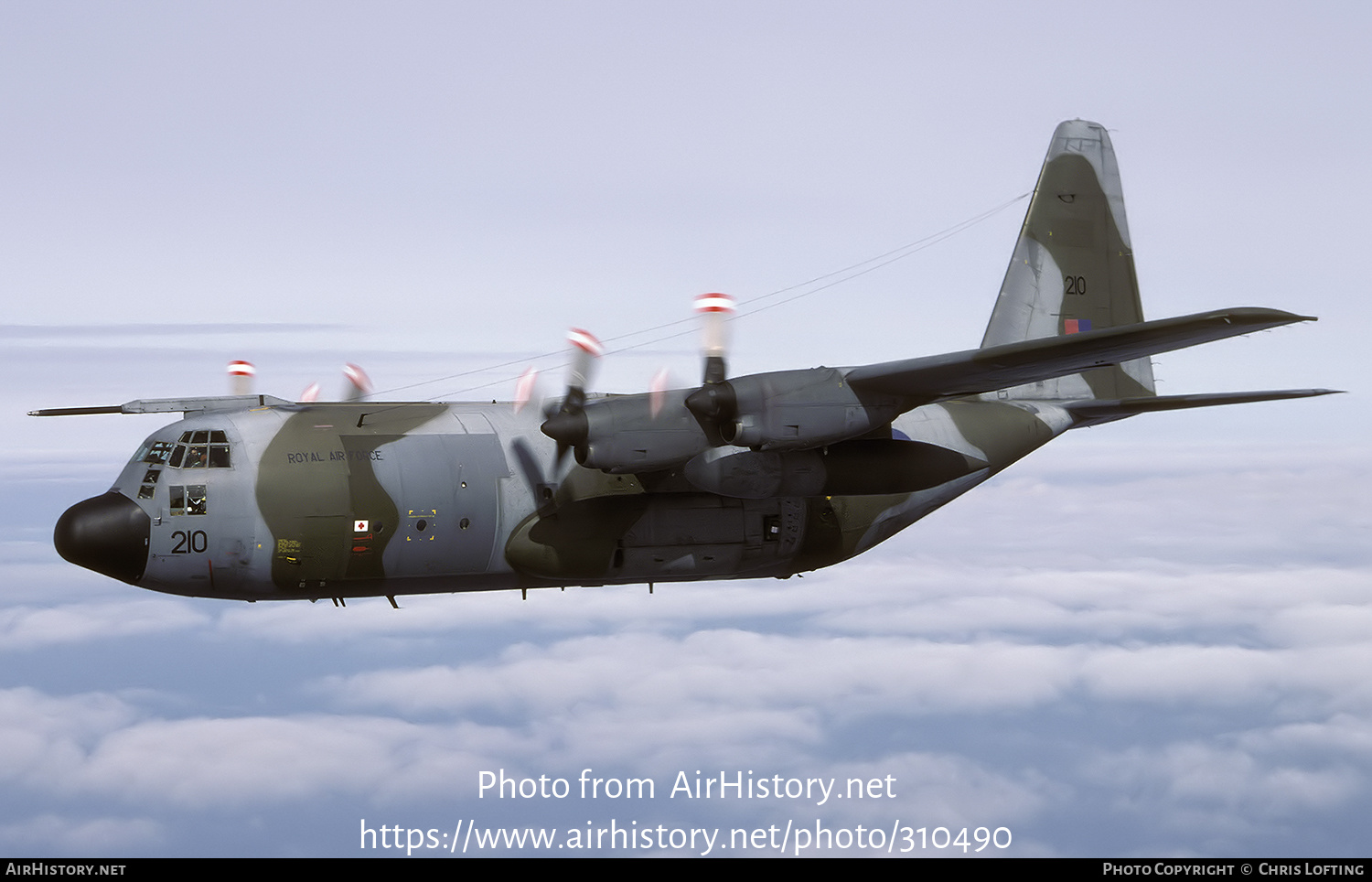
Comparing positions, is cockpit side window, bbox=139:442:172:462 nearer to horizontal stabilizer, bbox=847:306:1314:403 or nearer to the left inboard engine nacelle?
the left inboard engine nacelle

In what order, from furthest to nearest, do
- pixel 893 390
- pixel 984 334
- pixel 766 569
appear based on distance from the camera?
pixel 984 334
pixel 766 569
pixel 893 390

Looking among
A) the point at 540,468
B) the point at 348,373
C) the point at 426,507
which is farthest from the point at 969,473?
the point at 348,373

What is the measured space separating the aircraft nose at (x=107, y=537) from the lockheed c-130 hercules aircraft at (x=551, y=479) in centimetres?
3

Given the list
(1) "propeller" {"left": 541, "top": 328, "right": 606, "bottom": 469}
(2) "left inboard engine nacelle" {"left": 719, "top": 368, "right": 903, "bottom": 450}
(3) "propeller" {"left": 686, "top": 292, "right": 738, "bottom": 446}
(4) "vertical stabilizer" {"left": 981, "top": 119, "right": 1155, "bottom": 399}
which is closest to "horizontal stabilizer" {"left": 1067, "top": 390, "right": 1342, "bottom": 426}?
(4) "vertical stabilizer" {"left": 981, "top": 119, "right": 1155, "bottom": 399}

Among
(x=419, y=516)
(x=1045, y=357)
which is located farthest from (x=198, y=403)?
(x=1045, y=357)

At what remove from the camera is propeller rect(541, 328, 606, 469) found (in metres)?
17.4

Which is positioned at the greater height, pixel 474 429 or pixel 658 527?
pixel 474 429

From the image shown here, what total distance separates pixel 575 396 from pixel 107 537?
252 inches

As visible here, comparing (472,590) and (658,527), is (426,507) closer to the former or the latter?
(472,590)

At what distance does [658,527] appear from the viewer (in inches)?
755

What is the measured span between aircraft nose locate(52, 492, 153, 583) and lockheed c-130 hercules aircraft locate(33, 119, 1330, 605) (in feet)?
0.09

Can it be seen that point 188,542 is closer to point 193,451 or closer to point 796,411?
point 193,451

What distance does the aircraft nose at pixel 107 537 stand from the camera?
16.8 metres

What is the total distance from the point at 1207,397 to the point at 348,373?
1473cm
